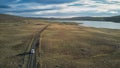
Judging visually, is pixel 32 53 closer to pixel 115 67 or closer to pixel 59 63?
pixel 59 63

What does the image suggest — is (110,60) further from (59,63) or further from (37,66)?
(37,66)

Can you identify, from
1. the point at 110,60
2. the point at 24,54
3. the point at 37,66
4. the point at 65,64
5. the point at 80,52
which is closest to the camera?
the point at 37,66

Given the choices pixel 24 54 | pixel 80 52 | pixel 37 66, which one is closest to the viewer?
pixel 37 66

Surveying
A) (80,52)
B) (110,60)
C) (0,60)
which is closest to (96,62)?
(110,60)

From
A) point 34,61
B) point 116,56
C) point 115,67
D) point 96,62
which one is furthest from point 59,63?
point 116,56

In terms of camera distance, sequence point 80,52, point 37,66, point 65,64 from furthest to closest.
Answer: point 80,52 → point 65,64 → point 37,66

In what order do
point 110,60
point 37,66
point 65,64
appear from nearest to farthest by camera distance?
point 37,66 < point 65,64 < point 110,60

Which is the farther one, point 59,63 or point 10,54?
point 10,54

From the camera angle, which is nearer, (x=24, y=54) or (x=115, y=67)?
(x=115, y=67)
